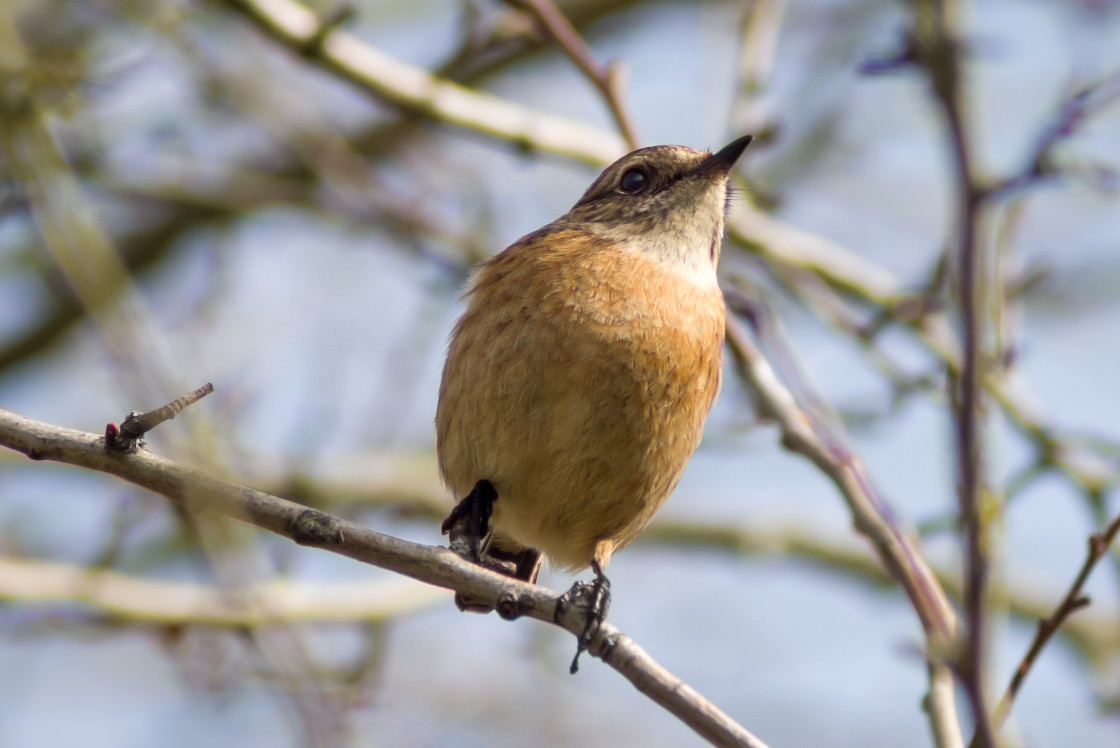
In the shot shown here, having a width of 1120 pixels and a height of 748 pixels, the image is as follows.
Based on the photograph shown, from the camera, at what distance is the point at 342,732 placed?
18.0ft

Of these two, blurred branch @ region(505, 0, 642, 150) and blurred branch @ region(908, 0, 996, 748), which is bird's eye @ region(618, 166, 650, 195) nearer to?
blurred branch @ region(505, 0, 642, 150)

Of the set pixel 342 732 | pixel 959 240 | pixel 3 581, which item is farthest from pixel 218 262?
pixel 959 240

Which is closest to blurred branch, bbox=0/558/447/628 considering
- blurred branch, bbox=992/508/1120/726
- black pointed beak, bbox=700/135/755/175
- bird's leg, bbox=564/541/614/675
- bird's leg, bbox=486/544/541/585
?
bird's leg, bbox=486/544/541/585

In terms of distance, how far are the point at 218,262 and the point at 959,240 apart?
5.66m

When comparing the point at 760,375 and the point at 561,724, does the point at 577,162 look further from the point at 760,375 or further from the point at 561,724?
the point at 561,724

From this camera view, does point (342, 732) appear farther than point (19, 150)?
No

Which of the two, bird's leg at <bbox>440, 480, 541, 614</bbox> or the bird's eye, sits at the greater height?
Answer: the bird's eye

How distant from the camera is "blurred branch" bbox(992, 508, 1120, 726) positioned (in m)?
3.26

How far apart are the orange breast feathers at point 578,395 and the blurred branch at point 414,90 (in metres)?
1.71

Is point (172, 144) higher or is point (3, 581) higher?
point (172, 144)

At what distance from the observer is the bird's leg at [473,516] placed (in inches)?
180

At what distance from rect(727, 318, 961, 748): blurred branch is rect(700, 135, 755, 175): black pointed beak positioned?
2.50 feet

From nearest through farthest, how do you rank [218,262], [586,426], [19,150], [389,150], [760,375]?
[586,426] → [760,375] → [19,150] → [218,262] → [389,150]

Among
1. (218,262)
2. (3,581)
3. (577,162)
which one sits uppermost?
(577,162)
